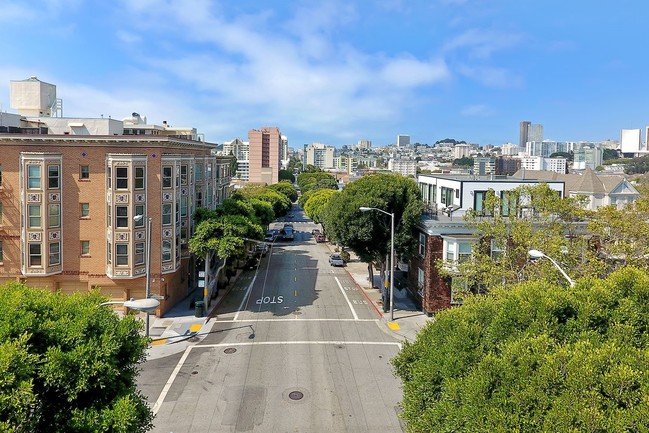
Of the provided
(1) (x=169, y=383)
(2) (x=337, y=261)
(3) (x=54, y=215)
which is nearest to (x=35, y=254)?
(3) (x=54, y=215)

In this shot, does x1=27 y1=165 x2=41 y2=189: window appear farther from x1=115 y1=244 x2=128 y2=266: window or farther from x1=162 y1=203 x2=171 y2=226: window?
x1=162 y1=203 x2=171 y2=226: window

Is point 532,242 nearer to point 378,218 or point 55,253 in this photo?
point 378,218

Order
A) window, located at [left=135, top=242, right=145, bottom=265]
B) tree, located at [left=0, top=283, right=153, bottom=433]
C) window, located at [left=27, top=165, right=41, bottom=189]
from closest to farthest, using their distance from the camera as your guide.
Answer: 1. tree, located at [left=0, top=283, right=153, bottom=433]
2. window, located at [left=27, top=165, right=41, bottom=189]
3. window, located at [left=135, top=242, right=145, bottom=265]

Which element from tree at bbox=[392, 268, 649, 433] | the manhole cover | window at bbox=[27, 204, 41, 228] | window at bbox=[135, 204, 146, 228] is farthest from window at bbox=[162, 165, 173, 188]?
tree at bbox=[392, 268, 649, 433]

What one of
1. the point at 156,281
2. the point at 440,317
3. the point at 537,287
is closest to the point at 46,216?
the point at 156,281

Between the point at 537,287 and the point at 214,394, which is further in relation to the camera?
the point at 214,394

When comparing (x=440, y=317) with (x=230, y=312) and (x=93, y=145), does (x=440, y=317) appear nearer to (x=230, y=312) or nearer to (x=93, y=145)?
(x=230, y=312)
